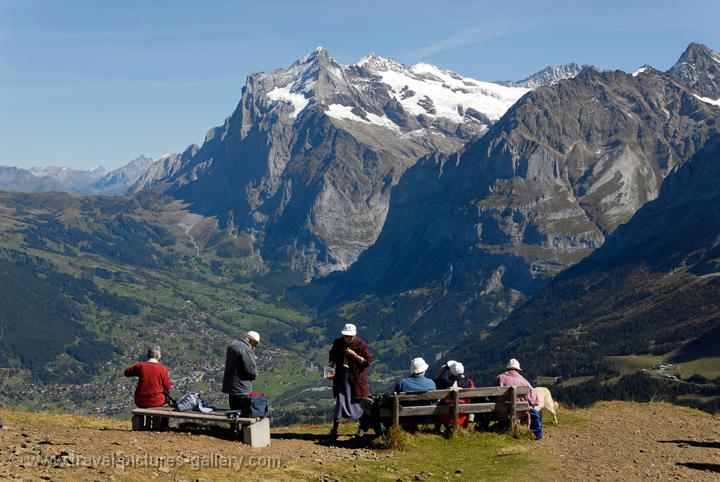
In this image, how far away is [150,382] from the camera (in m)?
34.1

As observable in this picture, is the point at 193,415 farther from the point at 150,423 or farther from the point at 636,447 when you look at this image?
the point at 636,447

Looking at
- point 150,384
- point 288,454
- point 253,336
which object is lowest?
point 288,454

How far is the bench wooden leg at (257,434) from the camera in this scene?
3170 centimetres

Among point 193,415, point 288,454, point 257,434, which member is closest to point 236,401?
point 193,415

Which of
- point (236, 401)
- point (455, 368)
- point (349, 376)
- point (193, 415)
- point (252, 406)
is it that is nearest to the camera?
point (193, 415)

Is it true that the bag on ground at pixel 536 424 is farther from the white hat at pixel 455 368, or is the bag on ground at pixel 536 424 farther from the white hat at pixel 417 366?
the white hat at pixel 417 366

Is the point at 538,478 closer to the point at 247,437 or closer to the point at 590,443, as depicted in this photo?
the point at 590,443

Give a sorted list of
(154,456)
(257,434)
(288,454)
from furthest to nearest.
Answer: (257,434)
(288,454)
(154,456)

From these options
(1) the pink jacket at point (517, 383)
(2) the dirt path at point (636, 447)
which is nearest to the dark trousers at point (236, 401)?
(1) the pink jacket at point (517, 383)

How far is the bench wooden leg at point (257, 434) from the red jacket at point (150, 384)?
4.65 m

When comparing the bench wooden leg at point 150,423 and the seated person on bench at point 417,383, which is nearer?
the bench wooden leg at point 150,423

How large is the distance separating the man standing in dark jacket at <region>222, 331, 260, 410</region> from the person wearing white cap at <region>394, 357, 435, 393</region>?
6.62 metres

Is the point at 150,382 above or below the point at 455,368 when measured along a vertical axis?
below

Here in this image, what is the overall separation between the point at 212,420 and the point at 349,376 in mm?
6391
